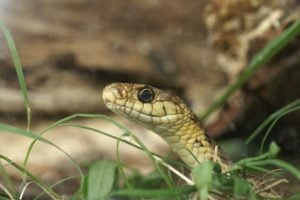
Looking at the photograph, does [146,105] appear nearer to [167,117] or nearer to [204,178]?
[167,117]

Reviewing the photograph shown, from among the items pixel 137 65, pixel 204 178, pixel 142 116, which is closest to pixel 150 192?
pixel 204 178

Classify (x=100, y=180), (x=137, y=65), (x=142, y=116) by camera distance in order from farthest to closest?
(x=137, y=65) < (x=142, y=116) < (x=100, y=180)

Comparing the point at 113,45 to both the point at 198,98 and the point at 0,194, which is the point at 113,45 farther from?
the point at 0,194

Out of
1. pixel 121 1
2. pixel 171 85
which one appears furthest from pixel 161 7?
pixel 171 85

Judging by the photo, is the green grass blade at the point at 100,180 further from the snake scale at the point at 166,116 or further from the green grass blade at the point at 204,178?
the snake scale at the point at 166,116

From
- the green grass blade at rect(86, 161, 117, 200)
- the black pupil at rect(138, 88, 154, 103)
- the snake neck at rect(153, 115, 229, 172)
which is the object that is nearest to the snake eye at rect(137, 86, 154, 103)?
the black pupil at rect(138, 88, 154, 103)

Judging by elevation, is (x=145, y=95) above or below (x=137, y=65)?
below

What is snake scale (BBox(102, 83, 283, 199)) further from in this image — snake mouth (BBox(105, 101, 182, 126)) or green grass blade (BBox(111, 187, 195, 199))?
green grass blade (BBox(111, 187, 195, 199))
